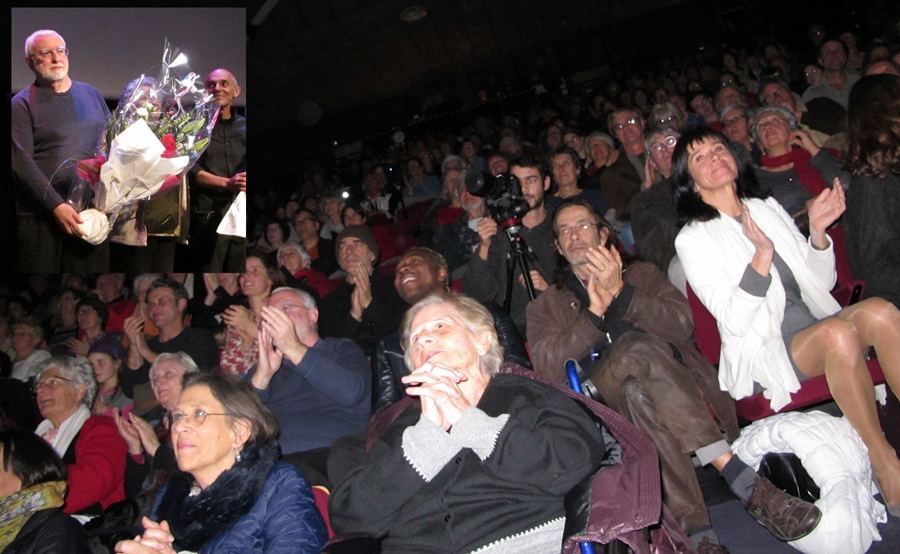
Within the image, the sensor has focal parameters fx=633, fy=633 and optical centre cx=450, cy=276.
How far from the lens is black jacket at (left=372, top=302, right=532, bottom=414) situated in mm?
2146

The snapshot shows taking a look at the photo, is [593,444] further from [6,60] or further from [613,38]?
[613,38]

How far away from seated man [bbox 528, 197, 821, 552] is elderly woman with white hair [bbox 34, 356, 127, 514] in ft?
6.17

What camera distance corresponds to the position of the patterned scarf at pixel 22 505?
6.65 feet

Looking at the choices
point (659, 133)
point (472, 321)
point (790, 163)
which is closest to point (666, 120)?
point (659, 133)

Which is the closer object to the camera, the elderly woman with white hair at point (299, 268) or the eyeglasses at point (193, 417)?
the eyeglasses at point (193, 417)

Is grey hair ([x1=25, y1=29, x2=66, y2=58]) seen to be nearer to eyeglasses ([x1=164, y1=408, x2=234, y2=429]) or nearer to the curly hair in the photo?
eyeglasses ([x1=164, y1=408, x2=234, y2=429])

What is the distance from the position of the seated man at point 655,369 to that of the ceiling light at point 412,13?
20.5ft

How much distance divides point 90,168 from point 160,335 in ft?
4.08

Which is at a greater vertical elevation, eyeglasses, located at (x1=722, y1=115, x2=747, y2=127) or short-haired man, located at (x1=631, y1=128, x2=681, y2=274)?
eyeglasses, located at (x1=722, y1=115, x2=747, y2=127)

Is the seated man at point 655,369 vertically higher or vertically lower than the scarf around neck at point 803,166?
lower

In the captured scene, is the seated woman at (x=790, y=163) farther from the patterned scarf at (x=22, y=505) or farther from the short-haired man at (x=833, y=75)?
the patterned scarf at (x=22, y=505)

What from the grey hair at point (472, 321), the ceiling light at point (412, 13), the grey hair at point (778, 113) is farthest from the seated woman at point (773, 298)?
the ceiling light at point (412, 13)

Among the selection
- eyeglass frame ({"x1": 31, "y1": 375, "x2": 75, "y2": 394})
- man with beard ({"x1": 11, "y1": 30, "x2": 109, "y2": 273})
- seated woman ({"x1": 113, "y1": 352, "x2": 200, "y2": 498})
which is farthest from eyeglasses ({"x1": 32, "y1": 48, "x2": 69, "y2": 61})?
seated woman ({"x1": 113, "y1": 352, "x2": 200, "y2": 498})

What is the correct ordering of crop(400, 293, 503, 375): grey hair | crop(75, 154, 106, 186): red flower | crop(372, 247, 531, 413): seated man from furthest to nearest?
crop(75, 154, 106, 186): red flower
crop(372, 247, 531, 413): seated man
crop(400, 293, 503, 375): grey hair
